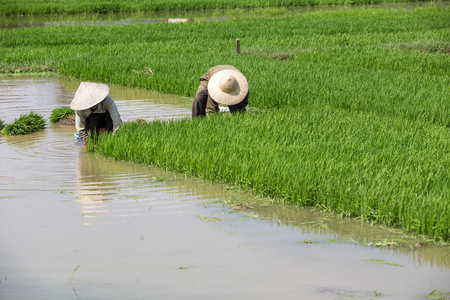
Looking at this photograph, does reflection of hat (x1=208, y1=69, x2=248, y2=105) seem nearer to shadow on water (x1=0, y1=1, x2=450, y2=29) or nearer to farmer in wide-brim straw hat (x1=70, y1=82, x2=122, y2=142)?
farmer in wide-brim straw hat (x1=70, y1=82, x2=122, y2=142)

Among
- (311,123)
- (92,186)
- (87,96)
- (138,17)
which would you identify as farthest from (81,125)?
(138,17)

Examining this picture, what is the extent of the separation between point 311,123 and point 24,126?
3.23 metres

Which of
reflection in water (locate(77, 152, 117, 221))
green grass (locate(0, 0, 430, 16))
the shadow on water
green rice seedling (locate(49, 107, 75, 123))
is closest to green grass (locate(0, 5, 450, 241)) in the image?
reflection in water (locate(77, 152, 117, 221))

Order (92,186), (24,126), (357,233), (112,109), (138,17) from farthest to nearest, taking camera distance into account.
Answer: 1. (138,17)
2. (24,126)
3. (112,109)
4. (92,186)
5. (357,233)

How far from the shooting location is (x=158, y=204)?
4762 mm

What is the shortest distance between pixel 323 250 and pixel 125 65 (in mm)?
8692

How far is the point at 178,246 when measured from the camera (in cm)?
389

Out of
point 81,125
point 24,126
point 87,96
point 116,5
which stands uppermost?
point 116,5

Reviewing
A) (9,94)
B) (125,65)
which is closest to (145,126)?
(9,94)

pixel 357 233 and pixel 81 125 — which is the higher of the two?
pixel 81 125

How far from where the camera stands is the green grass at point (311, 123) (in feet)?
15.0

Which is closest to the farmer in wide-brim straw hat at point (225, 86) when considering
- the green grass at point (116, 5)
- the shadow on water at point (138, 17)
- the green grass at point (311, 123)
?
the green grass at point (311, 123)

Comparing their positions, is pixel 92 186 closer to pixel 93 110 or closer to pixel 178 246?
pixel 93 110

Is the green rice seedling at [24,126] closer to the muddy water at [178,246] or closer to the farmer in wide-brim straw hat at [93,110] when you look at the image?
the farmer in wide-brim straw hat at [93,110]
